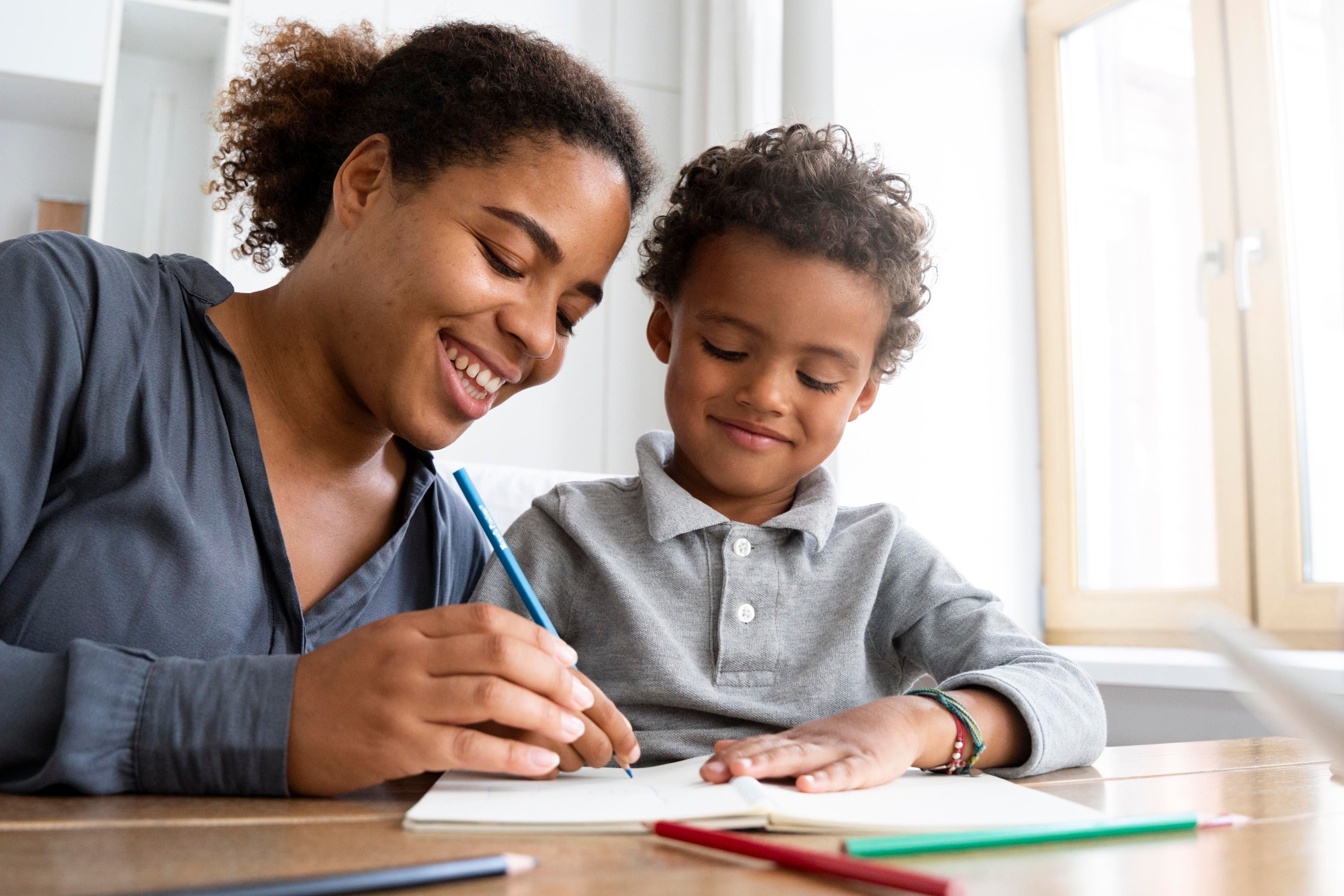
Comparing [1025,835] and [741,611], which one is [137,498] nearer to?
[741,611]

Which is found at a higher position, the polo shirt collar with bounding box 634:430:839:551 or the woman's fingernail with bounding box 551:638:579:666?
the polo shirt collar with bounding box 634:430:839:551

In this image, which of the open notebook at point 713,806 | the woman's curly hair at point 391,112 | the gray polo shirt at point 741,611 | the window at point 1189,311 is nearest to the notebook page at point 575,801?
the open notebook at point 713,806

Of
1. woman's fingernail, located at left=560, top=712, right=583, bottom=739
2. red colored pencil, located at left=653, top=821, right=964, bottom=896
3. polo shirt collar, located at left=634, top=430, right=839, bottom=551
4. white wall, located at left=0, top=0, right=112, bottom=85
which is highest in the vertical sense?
white wall, located at left=0, top=0, right=112, bottom=85

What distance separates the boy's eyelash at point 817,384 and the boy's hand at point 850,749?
41 cm

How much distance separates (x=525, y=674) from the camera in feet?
2.05

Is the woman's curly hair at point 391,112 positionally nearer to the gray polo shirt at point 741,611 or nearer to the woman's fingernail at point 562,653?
the gray polo shirt at point 741,611

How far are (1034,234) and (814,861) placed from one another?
2.84 meters

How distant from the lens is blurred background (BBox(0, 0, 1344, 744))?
7.36 feet

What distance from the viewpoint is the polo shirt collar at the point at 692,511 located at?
104 centimetres

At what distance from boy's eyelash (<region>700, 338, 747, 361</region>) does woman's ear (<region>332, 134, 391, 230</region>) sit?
1.19 ft

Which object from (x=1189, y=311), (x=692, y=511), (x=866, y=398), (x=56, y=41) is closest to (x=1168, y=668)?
(x=1189, y=311)

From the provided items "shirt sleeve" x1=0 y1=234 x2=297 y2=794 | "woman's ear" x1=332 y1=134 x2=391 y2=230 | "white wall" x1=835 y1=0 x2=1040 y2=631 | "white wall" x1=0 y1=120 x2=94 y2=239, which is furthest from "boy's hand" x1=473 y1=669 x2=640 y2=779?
"white wall" x1=0 y1=120 x2=94 y2=239

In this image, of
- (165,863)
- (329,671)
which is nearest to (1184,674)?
(329,671)

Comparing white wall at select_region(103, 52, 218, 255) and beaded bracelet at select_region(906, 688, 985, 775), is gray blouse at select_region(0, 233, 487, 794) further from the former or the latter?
white wall at select_region(103, 52, 218, 255)
